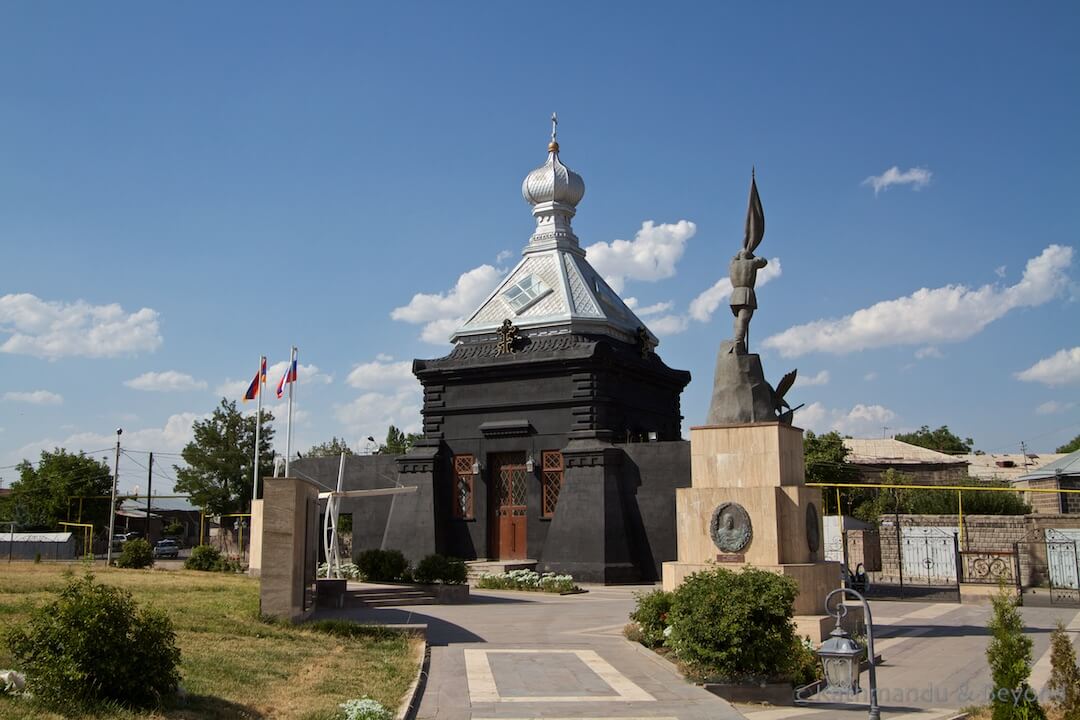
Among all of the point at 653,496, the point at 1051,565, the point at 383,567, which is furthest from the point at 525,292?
the point at 1051,565

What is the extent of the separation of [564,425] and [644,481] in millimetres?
3102

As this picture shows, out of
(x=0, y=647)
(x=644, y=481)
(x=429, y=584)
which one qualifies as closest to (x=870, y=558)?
(x=644, y=481)

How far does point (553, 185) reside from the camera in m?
35.3

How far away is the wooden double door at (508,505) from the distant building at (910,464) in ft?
96.4

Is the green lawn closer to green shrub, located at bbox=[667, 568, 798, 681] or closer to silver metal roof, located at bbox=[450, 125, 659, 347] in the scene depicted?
green shrub, located at bbox=[667, 568, 798, 681]

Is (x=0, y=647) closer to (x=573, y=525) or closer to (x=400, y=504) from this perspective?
(x=573, y=525)

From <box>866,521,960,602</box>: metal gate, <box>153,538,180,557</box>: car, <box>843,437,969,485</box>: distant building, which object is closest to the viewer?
<box>866,521,960,602</box>: metal gate

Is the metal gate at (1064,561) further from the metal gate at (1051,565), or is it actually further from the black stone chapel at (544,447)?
the black stone chapel at (544,447)

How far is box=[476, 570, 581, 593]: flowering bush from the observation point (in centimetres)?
2497

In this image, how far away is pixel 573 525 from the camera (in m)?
27.8

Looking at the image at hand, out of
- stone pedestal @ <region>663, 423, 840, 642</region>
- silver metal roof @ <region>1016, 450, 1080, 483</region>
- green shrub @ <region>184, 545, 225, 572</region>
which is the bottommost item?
green shrub @ <region>184, 545, 225, 572</region>

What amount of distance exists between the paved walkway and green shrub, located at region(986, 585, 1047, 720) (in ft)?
7.44

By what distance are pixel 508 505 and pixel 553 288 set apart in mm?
7494

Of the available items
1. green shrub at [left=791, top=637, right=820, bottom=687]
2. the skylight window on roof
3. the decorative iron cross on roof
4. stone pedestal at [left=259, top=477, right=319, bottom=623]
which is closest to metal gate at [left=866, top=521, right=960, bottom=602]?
the decorative iron cross on roof
